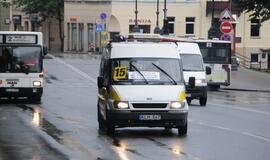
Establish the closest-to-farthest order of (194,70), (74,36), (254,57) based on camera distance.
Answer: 1. (194,70)
2. (254,57)
3. (74,36)

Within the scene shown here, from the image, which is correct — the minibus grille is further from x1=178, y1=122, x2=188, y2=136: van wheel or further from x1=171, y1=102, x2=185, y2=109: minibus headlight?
x1=178, y1=122, x2=188, y2=136: van wheel

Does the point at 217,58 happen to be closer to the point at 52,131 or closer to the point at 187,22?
the point at 52,131

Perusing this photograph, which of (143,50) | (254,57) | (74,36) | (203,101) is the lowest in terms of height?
(254,57)

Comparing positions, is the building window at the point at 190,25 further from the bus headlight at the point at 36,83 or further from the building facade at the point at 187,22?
the bus headlight at the point at 36,83

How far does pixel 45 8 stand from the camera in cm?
9200

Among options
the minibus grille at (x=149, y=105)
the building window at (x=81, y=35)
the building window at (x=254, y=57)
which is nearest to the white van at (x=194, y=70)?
the minibus grille at (x=149, y=105)

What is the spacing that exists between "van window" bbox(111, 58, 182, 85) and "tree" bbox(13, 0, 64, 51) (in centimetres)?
7297

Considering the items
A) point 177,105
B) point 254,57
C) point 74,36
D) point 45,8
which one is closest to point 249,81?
point 177,105

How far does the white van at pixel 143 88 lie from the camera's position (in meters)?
17.5

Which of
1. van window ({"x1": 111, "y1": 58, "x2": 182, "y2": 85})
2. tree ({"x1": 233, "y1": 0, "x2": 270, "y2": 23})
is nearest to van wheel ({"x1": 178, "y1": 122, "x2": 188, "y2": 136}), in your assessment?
van window ({"x1": 111, "y1": 58, "x2": 182, "y2": 85})

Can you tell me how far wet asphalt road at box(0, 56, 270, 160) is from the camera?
14.8m

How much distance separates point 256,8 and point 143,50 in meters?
29.1

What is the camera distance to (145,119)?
17.5 metres

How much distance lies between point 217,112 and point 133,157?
1232cm
